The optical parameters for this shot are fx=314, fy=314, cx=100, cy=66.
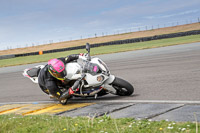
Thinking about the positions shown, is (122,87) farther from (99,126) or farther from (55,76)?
(99,126)

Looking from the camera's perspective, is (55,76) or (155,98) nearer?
(155,98)

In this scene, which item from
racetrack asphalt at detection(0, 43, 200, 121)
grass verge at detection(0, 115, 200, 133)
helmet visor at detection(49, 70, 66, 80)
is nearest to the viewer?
grass verge at detection(0, 115, 200, 133)

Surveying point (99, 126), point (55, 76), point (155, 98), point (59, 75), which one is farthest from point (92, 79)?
point (99, 126)

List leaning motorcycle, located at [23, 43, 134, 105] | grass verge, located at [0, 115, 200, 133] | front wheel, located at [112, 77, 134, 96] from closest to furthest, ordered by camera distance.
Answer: grass verge, located at [0, 115, 200, 133] → leaning motorcycle, located at [23, 43, 134, 105] → front wheel, located at [112, 77, 134, 96]

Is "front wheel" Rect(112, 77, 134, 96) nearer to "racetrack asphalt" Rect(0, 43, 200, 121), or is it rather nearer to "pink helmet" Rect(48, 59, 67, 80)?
"racetrack asphalt" Rect(0, 43, 200, 121)

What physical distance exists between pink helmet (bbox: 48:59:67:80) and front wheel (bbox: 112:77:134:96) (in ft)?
4.12

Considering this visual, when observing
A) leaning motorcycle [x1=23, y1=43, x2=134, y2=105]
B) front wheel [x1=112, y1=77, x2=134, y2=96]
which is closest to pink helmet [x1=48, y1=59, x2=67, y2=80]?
leaning motorcycle [x1=23, y1=43, x2=134, y2=105]

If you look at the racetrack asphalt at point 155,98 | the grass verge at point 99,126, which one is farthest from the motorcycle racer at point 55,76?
the grass verge at point 99,126

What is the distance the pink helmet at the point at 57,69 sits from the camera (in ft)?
24.6

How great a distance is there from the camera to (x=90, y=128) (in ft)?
15.4

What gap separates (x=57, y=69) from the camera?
24.5 feet

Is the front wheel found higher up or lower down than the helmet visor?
lower down

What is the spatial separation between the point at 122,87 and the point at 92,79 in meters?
0.84

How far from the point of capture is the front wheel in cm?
767
